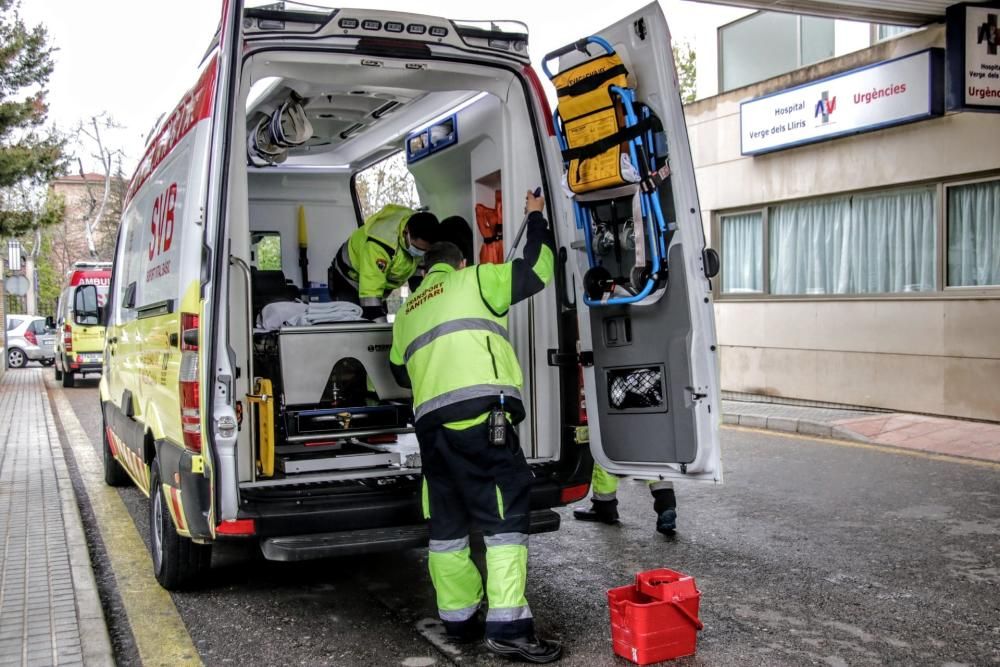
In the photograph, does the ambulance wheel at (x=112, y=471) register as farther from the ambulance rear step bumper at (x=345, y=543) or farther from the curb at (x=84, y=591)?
the ambulance rear step bumper at (x=345, y=543)

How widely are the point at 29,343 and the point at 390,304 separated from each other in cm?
2621

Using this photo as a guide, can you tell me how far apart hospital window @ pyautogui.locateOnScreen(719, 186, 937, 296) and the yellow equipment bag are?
→ 7020 mm

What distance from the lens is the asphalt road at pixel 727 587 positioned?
13.1 ft

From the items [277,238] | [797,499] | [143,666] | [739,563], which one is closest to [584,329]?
[739,563]

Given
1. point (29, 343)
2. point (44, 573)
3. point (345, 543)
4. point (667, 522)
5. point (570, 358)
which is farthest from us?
point (29, 343)

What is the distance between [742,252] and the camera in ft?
41.8

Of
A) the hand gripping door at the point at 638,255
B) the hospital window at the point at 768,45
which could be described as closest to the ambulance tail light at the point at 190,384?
the hand gripping door at the point at 638,255

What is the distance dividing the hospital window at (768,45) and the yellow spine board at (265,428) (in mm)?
9105

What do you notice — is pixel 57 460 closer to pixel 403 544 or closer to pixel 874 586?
pixel 403 544

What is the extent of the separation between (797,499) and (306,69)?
4.43 meters

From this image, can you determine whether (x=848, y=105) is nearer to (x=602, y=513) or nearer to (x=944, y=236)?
(x=944, y=236)

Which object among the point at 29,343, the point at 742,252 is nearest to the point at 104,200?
the point at 29,343

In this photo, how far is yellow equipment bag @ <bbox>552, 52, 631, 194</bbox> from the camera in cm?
423

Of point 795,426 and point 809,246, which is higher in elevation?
point 809,246
